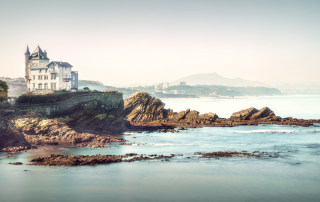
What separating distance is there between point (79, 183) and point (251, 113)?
111ft

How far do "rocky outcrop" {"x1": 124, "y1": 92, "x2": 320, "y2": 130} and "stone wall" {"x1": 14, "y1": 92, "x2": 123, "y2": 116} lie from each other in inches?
191

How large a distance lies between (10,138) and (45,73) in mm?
15821

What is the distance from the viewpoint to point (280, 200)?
→ 42.4ft

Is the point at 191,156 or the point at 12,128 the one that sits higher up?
the point at 12,128

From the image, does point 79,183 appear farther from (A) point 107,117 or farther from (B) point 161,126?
(B) point 161,126

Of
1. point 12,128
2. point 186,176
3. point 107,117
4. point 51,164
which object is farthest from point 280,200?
point 107,117

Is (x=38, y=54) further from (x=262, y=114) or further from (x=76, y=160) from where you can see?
(x=262, y=114)

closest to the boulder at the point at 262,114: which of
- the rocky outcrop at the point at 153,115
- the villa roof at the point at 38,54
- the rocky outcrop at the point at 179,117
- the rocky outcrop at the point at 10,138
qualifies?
the rocky outcrop at the point at 179,117

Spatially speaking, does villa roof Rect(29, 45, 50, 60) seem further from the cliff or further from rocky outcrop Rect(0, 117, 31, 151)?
rocky outcrop Rect(0, 117, 31, 151)

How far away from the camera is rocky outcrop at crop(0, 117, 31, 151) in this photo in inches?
795

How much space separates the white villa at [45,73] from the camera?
34.6m

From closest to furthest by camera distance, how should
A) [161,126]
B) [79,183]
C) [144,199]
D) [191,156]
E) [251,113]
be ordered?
[144,199], [79,183], [191,156], [161,126], [251,113]

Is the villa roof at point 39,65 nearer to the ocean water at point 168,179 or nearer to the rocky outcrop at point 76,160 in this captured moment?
the ocean water at point 168,179

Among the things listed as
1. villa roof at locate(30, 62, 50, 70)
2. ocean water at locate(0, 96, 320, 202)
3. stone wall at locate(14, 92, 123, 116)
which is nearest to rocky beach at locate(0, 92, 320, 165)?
stone wall at locate(14, 92, 123, 116)
